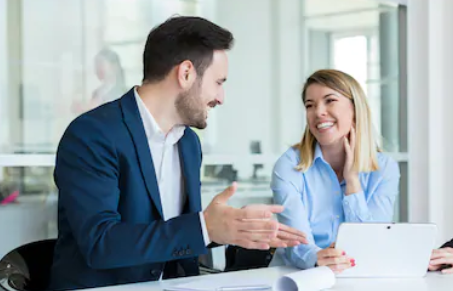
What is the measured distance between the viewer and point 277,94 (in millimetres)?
4383

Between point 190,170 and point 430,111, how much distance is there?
2778mm

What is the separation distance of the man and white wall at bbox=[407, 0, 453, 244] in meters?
2.66

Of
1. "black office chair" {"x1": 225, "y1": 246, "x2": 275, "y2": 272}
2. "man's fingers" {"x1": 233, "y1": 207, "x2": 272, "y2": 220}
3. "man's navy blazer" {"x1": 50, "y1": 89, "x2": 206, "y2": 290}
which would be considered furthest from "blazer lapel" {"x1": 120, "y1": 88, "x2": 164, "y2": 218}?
"black office chair" {"x1": 225, "y1": 246, "x2": 275, "y2": 272}

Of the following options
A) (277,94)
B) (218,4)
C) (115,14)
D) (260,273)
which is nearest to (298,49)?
(277,94)

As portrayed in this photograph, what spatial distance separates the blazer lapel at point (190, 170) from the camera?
2.74 m

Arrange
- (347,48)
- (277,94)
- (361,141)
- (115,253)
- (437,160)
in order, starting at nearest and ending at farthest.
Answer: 1. (115,253)
2. (361,141)
3. (277,94)
4. (347,48)
5. (437,160)

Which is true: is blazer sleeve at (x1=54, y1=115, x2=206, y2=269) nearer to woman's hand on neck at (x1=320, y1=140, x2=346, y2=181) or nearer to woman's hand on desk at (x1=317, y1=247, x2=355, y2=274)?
woman's hand on desk at (x1=317, y1=247, x2=355, y2=274)

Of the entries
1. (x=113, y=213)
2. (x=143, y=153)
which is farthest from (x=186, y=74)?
(x=113, y=213)

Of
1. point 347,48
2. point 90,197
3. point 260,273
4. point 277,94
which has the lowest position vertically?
point 260,273

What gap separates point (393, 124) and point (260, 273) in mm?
2857

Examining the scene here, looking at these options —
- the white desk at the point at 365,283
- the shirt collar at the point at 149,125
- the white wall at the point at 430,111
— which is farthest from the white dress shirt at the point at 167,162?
the white wall at the point at 430,111

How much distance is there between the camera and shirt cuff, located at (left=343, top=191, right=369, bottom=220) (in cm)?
306

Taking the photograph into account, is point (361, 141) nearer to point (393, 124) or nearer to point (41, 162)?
point (41, 162)

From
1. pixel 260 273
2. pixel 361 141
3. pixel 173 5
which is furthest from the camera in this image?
pixel 173 5
